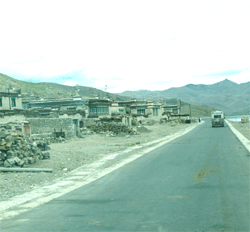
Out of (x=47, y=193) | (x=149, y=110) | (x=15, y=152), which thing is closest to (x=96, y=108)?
(x=149, y=110)

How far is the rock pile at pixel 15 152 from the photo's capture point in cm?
1477

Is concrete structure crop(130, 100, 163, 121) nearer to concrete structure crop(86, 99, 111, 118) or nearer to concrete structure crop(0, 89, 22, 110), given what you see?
concrete structure crop(86, 99, 111, 118)

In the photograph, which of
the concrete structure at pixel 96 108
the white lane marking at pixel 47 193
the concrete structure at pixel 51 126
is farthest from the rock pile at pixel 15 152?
the concrete structure at pixel 96 108

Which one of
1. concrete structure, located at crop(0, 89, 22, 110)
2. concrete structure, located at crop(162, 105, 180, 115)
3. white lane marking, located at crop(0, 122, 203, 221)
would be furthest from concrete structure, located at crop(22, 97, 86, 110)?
concrete structure, located at crop(162, 105, 180, 115)

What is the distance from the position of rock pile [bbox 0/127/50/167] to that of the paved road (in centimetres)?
503

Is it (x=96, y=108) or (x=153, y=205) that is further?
(x=96, y=108)

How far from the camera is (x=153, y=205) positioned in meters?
7.74

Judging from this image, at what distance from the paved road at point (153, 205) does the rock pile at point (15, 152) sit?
16.5 ft

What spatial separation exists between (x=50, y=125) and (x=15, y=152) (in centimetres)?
1729

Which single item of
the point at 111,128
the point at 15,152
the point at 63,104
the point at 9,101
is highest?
the point at 9,101

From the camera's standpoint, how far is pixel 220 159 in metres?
15.2

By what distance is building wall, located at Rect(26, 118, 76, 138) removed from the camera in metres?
32.6

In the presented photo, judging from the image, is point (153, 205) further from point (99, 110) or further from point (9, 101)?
point (99, 110)

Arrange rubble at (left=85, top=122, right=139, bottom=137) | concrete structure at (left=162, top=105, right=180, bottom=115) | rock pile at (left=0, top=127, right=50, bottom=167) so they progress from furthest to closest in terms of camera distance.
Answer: concrete structure at (left=162, top=105, right=180, bottom=115)
rubble at (left=85, top=122, right=139, bottom=137)
rock pile at (left=0, top=127, right=50, bottom=167)
